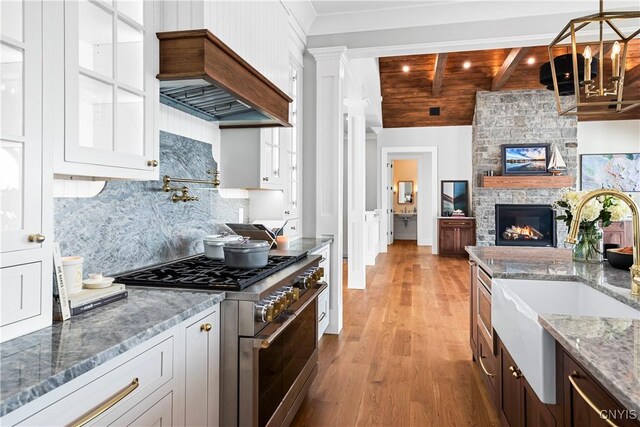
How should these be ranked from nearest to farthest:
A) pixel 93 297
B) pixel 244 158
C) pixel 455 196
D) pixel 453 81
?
pixel 93 297 < pixel 244 158 < pixel 453 81 < pixel 455 196

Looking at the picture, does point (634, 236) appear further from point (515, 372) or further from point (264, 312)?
point (264, 312)

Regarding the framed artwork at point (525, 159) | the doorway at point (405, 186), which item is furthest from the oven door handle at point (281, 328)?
the doorway at point (405, 186)

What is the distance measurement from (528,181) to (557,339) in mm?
7812

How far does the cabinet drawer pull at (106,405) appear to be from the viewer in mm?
910

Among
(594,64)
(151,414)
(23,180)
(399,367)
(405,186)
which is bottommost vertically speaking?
(399,367)

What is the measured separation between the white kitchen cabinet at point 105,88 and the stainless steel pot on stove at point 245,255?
536 mm

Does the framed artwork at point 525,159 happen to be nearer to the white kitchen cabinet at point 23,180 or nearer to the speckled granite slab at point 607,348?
the speckled granite slab at point 607,348

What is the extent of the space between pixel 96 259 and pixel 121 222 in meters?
0.21

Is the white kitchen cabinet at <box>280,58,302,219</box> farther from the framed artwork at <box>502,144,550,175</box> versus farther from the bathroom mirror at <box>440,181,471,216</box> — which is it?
the bathroom mirror at <box>440,181,471,216</box>

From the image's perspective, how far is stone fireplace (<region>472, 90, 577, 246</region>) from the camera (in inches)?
313

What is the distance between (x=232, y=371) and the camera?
158 cm

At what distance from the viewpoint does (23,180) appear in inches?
42.3

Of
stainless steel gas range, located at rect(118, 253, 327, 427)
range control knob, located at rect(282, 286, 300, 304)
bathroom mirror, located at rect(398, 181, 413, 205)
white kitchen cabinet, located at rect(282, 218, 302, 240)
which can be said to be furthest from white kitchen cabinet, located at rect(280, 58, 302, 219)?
bathroom mirror, located at rect(398, 181, 413, 205)

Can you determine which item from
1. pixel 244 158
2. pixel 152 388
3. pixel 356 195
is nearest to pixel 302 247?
pixel 244 158
